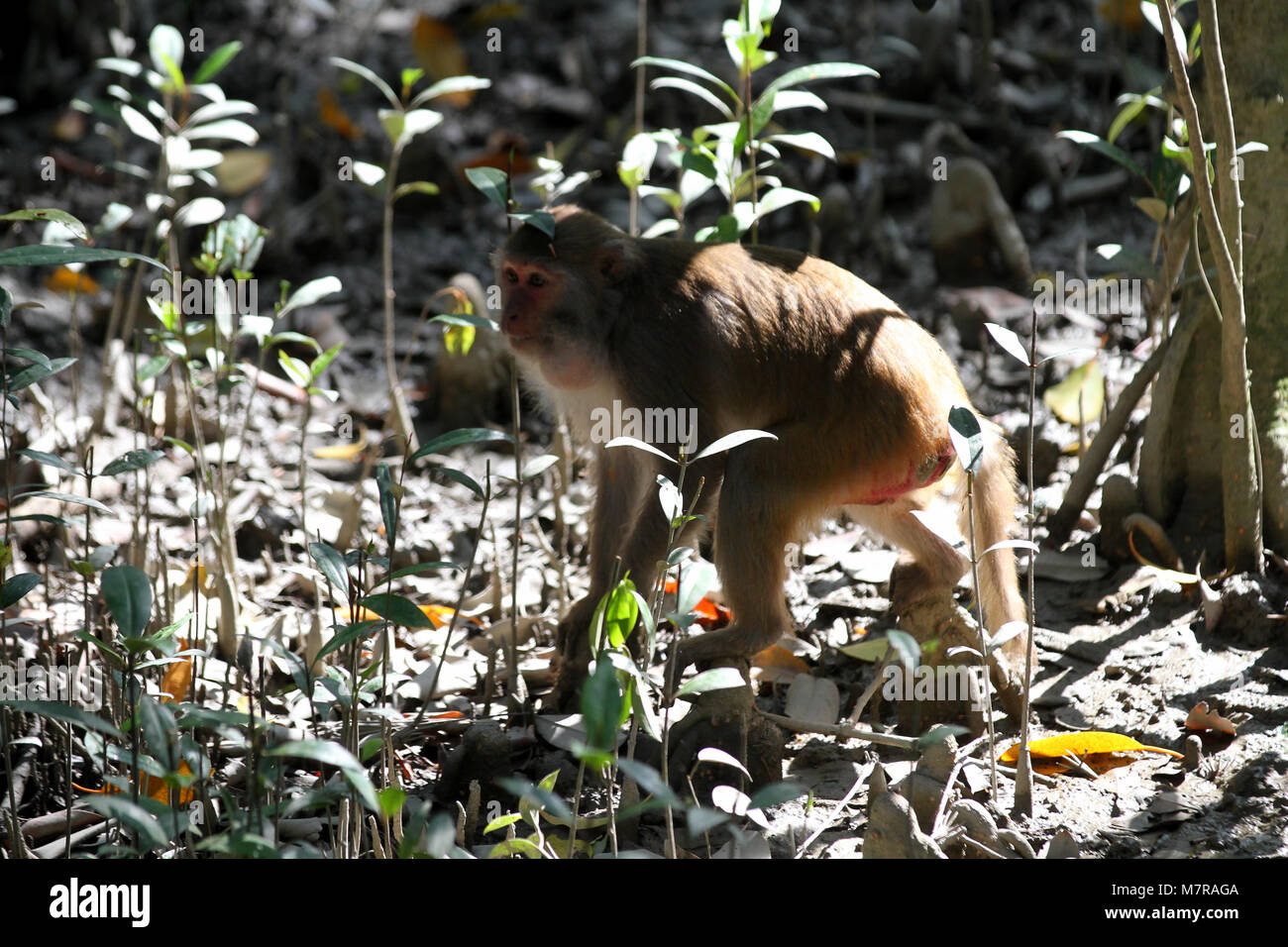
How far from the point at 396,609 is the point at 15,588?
1.00 meters

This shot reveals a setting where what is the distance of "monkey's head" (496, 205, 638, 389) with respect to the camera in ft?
16.3

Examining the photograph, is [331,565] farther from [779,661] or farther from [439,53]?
[439,53]

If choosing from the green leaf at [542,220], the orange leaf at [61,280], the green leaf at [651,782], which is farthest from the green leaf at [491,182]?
the orange leaf at [61,280]

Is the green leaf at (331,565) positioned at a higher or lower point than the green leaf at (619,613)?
higher

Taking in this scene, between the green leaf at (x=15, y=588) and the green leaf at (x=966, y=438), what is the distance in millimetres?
2455

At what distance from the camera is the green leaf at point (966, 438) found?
3.22 meters

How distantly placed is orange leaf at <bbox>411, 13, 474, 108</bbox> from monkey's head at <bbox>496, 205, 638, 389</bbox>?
17.1 feet

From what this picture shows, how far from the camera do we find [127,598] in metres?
2.85

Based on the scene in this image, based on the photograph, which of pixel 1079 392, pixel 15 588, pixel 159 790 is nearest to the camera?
pixel 15 588

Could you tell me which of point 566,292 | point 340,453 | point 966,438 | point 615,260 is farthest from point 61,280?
point 966,438

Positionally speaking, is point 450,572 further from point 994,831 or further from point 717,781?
point 994,831

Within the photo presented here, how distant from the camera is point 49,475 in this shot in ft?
20.0

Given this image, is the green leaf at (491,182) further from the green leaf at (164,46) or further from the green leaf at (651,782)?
the green leaf at (651,782)

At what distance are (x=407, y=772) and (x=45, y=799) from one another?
1.16m
